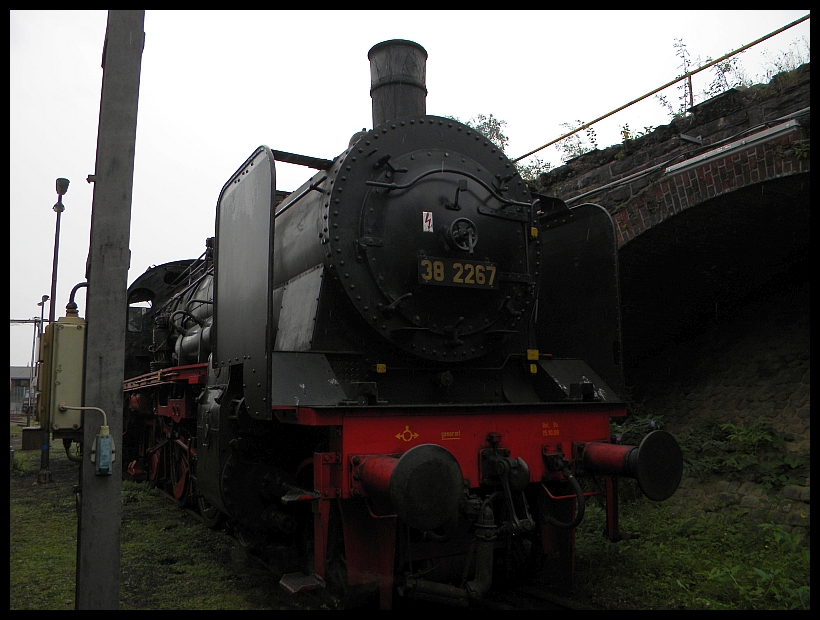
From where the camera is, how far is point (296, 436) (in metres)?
3.99

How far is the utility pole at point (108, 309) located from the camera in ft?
9.05

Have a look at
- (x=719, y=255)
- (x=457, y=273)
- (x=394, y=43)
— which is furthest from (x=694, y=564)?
(x=394, y=43)

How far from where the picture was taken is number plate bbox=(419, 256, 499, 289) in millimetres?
3805

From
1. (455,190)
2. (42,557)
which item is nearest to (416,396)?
(455,190)

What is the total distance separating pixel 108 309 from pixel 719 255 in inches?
227

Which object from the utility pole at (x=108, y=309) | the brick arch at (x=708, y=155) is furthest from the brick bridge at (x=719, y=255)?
the utility pole at (x=108, y=309)

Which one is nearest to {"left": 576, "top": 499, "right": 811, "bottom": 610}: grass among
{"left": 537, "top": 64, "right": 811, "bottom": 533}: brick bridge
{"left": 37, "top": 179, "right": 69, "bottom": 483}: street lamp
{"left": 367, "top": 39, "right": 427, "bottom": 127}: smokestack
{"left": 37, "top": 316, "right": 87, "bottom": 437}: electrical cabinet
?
{"left": 537, "top": 64, "right": 811, "bottom": 533}: brick bridge

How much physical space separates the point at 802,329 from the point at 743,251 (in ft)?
3.03

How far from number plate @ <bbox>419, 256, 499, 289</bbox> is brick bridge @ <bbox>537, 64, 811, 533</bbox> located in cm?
259

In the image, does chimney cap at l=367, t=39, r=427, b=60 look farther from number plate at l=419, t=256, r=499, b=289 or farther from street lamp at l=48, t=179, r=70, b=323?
street lamp at l=48, t=179, r=70, b=323

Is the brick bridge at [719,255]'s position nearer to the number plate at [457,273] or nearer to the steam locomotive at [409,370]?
the steam locomotive at [409,370]

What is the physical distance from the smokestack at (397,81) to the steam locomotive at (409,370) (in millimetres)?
14

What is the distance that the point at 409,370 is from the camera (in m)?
3.98

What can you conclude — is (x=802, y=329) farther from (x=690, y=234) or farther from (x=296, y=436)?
(x=296, y=436)
